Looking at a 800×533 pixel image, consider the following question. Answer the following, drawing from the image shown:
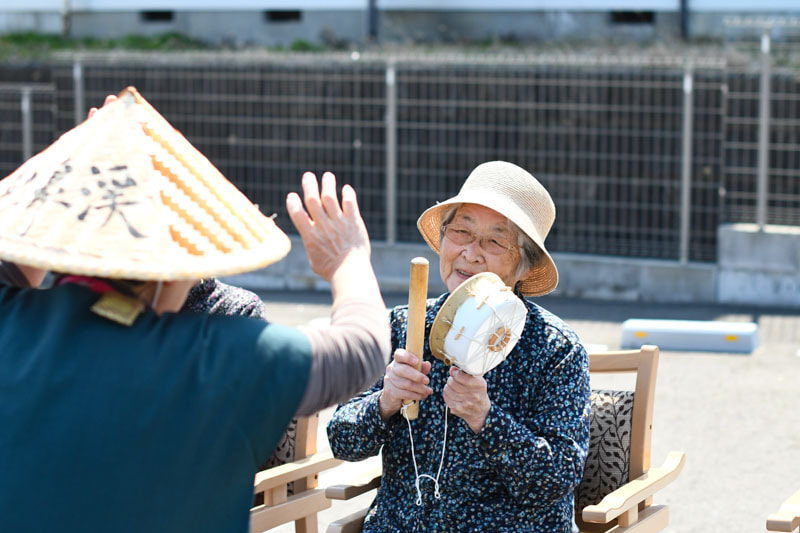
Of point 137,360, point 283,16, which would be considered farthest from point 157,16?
point 137,360

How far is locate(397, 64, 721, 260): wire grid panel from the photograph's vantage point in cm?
964

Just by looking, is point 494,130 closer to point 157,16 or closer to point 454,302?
point 454,302

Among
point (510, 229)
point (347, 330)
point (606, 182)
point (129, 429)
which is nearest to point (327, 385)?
point (347, 330)

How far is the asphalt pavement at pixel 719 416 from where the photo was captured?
5.26 meters

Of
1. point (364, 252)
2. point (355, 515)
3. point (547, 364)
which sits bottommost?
point (355, 515)

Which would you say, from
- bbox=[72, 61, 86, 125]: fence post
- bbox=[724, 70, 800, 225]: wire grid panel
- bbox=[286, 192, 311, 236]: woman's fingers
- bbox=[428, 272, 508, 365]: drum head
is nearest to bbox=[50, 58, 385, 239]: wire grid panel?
bbox=[72, 61, 86, 125]: fence post

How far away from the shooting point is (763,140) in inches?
365

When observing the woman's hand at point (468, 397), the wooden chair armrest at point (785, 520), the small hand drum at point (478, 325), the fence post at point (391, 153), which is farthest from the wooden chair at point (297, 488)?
the fence post at point (391, 153)

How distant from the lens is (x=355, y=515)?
11.1 feet

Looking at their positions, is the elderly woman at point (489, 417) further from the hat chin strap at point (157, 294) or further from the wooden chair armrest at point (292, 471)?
the hat chin strap at point (157, 294)

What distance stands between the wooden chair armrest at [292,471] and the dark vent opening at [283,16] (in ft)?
51.7

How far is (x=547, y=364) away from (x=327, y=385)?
1328mm

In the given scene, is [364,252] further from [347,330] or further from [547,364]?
[547,364]

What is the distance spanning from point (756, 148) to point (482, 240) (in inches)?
263
